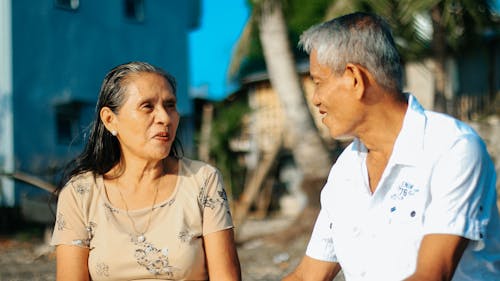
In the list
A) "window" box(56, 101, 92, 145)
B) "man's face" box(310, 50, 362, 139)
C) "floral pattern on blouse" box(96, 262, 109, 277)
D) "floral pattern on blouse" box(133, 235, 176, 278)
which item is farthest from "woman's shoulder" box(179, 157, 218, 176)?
"window" box(56, 101, 92, 145)

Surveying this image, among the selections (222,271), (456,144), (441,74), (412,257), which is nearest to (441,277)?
(412,257)

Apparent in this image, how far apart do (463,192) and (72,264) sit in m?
1.64

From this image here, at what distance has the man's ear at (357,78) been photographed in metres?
2.35

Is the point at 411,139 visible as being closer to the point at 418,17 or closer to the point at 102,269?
the point at 102,269

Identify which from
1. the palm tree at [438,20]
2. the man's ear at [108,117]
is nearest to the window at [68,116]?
the palm tree at [438,20]

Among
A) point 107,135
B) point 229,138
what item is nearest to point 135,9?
point 229,138

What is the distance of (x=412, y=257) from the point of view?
229 centimetres

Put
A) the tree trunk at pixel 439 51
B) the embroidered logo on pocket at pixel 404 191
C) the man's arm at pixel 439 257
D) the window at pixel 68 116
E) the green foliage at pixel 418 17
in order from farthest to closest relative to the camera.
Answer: the window at pixel 68 116
the tree trunk at pixel 439 51
the green foliage at pixel 418 17
the embroidered logo on pocket at pixel 404 191
the man's arm at pixel 439 257

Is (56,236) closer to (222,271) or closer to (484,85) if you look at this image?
(222,271)

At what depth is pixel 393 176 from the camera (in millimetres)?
2375

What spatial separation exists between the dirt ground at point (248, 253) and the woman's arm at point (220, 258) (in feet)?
9.07

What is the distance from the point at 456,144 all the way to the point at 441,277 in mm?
398

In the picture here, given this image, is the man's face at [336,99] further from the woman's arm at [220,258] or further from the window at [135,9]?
the window at [135,9]

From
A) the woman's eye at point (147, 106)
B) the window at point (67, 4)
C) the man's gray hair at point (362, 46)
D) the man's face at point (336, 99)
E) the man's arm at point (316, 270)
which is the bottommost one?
the man's arm at point (316, 270)
